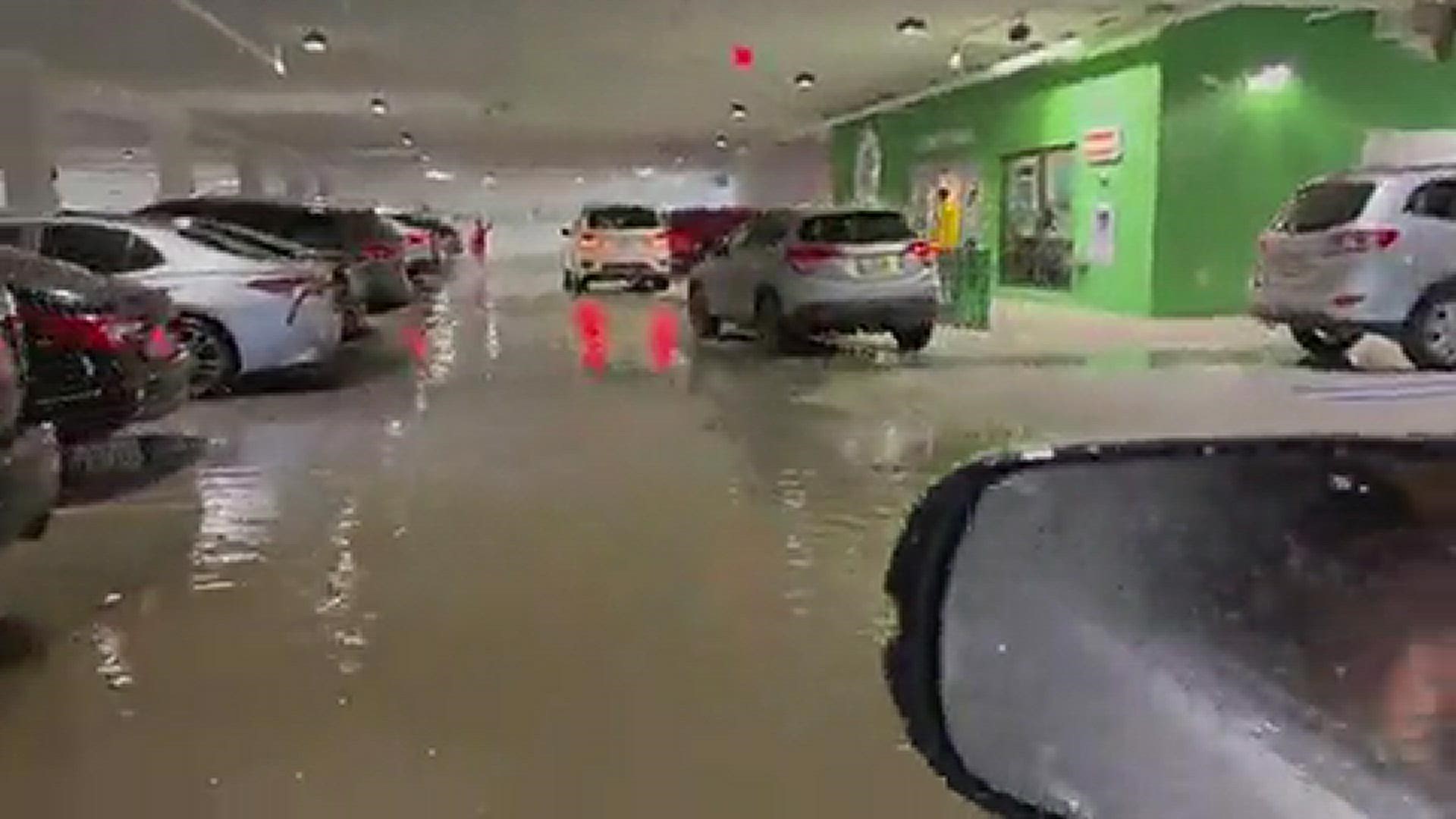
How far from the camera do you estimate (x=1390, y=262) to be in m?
13.7

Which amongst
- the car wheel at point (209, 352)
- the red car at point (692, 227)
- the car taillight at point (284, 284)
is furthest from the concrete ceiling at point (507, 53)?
the car wheel at point (209, 352)

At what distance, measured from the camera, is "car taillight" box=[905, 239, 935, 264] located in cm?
1602

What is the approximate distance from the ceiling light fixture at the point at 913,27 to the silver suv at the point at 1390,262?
6587mm

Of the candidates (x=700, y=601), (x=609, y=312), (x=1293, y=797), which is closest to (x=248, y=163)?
(x=609, y=312)

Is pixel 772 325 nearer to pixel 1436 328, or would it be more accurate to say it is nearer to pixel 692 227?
pixel 1436 328

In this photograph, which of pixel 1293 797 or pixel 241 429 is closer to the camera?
pixel 1293 797

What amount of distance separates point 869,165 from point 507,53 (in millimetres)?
13681

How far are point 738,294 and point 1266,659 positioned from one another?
15362mm

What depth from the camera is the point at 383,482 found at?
924 centimetres

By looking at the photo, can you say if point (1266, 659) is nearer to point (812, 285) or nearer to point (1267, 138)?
point (812, 285)

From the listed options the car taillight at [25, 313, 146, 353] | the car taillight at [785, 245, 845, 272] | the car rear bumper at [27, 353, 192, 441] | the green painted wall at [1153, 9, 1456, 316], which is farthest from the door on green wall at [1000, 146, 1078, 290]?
the car taillight at [25, 313, 146, 353]

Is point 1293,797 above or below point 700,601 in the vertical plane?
above

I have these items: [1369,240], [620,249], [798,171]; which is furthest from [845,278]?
[798,171]

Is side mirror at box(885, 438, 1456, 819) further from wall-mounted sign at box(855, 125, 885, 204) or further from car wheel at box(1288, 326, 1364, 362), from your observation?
wall-mounted sign at box(855, 125, 885, 204)
